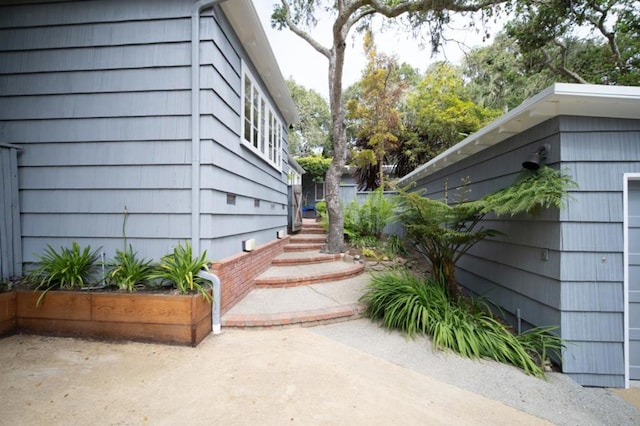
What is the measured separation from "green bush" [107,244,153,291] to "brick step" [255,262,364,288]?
1.60m

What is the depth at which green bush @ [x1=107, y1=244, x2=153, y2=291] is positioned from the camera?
291cm

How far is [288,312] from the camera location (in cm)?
336

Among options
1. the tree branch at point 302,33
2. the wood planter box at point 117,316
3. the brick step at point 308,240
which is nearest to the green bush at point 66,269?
the wood planter box at point 117,316

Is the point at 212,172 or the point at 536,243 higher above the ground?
the point at 212,172

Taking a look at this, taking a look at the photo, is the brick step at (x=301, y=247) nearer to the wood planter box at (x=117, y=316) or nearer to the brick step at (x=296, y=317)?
the brick step at (x=296, y=317)

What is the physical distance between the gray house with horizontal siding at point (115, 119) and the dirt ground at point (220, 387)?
3.58 feet

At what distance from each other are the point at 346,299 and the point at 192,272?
2055 mm

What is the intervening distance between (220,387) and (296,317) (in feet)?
3.99

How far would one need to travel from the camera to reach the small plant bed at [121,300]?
2721mm

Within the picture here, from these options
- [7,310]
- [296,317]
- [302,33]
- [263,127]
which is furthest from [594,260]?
[302,33]

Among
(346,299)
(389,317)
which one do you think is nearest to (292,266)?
(346,299)

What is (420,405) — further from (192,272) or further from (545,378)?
(192,272)

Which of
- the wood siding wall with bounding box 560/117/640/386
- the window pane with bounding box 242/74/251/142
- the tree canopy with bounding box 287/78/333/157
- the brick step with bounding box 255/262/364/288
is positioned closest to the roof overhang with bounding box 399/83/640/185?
the wood siding wall with bounding box 560/117/640/386

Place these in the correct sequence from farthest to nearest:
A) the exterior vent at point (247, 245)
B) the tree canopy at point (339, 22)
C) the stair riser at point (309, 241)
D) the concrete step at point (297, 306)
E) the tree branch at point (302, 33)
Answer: the stair riser at point (309, 241) < the tree branch at point (302, 33) < the tree canopy at point (339, 22) < the exterior vent at point (247, 245) < the concrete step at point (297, 306)
